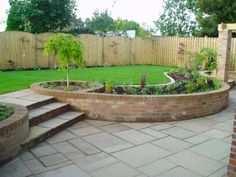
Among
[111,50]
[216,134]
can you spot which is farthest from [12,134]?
[111,50]

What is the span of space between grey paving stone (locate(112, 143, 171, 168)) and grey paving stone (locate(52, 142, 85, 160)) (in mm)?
503

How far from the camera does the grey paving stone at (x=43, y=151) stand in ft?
11.8

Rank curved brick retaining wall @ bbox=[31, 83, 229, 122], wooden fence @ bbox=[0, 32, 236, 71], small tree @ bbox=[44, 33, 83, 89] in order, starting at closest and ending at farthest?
curved brick retaining wall @ bbox=[31, 83, 229, 122] → small tree @ bbox=[44, 33, 83, 89] → wooden fence @ bbox=[0, 32, 236, 71]

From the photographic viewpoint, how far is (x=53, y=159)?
345 centimetres

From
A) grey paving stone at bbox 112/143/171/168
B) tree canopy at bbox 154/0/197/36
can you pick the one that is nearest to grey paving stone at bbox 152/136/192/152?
grey paving stone at bbox 112/143/171/168

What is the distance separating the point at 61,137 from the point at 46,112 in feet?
2.25

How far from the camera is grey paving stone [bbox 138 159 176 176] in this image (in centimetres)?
315

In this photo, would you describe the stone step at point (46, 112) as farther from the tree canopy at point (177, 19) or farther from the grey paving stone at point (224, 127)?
the tree canopy at point (177, 19)

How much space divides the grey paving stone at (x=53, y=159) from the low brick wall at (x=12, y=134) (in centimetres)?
40

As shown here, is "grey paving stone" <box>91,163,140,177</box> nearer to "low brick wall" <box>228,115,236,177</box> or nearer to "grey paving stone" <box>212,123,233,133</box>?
"low brick wall" <box>228,115,236,177</box>

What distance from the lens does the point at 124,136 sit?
4.37 meters

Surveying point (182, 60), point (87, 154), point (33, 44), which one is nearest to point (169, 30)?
point (182, 60)

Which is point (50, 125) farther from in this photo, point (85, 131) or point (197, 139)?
point (197, 139)

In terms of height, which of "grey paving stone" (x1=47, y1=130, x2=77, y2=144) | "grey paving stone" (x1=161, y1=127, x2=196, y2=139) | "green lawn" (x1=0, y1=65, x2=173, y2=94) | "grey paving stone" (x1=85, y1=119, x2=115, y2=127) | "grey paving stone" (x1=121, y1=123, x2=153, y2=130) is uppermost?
"green lawn" (x1=0, y1=65, x2=173, y2=94)
